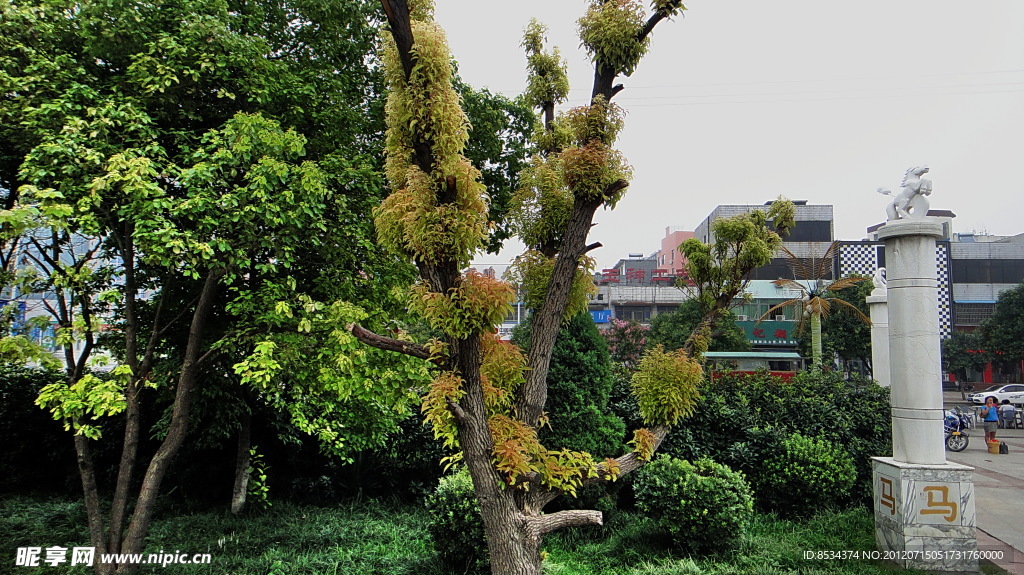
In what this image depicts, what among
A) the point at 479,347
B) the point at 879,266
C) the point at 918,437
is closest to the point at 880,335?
the point at 918,437

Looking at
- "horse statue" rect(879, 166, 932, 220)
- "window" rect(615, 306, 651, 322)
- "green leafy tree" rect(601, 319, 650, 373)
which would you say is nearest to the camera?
"horse statue" rect(879, 166, 932, 220)

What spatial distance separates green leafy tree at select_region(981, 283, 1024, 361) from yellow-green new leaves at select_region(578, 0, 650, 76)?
28867 millimetres

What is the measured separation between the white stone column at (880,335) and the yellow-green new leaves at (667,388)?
6942mm

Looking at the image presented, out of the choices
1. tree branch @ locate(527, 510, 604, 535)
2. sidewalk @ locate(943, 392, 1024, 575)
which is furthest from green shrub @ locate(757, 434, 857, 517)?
tree branch @ locate(527, 510, 604, 535)

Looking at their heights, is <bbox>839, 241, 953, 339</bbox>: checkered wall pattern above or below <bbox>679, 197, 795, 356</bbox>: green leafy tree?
above

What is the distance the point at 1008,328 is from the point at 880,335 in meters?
21.9

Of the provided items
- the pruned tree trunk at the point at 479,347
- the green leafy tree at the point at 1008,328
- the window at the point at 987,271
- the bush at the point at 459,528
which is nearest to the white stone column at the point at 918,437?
the pruned tree trunk at the point at 479,347

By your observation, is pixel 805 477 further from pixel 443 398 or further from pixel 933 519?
A: pixel 443 398

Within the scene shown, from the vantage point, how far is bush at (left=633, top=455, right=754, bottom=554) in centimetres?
500

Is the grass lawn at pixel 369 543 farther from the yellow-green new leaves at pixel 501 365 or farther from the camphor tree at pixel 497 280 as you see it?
the yellow-green new leaves at pixel 501 365

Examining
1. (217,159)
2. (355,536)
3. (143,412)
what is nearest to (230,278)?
(217,159)

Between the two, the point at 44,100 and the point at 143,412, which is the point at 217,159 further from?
the point at 143,412

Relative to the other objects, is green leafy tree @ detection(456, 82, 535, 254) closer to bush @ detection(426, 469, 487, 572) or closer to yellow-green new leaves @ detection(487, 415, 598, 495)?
bush @ detection(426, 469, 487, 572)

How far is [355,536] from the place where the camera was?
18.3ft
